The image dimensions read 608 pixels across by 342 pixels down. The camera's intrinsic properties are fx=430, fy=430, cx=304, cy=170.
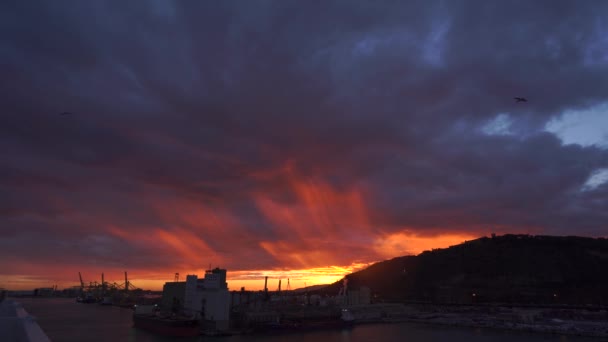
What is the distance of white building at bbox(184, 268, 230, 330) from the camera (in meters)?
89.6

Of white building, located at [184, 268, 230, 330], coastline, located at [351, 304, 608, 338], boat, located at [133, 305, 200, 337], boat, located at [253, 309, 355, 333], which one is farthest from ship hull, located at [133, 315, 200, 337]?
coastline, located at [351, 304, 608, 338]

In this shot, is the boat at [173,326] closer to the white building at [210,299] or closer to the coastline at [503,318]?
the white building at [210,299]

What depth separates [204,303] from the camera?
304ft

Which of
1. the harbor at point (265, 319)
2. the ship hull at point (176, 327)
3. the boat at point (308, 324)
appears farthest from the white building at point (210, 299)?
the boat at point (308, 324)

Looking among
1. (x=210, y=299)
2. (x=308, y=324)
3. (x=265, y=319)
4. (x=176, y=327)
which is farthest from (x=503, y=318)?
(x=176, y=327)

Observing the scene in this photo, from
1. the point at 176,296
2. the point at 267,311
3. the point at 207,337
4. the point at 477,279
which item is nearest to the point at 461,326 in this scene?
the point at 267,311

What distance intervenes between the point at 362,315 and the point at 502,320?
38951 mm

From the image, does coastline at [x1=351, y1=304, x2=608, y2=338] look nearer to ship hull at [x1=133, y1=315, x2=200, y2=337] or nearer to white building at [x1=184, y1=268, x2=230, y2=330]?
white building at [x1=184, y1=268, x2=230, y2=330]

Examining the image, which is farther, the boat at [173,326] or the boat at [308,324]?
the boat at [308,324]

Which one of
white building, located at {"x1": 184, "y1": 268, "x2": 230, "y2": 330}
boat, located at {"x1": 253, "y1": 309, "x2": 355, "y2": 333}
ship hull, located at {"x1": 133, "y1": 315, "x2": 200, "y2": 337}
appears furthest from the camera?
boat, located at {"x1": 253, "y1": 309, "x2": 355, "y2": 333}

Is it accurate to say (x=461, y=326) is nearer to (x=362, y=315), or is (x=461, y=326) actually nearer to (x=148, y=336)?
(x=362, y=315)

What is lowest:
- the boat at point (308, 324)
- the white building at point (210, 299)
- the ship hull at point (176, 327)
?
the boat at point (308, 324)

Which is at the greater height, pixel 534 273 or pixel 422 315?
pixel 534 273

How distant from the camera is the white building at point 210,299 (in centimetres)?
8962
